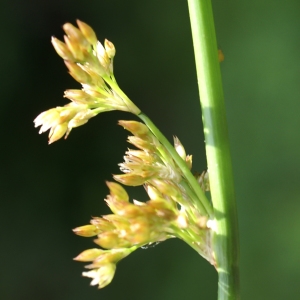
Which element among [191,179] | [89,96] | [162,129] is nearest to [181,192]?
[191,179]

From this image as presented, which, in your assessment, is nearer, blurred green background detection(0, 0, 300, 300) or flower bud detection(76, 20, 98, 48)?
flower bud detection(76, 20, 98, 48)

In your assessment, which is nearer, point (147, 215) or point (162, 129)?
point (147, 215)

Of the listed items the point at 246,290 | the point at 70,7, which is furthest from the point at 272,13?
the point at 246,290

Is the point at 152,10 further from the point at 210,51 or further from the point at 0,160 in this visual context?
the point at 210,51

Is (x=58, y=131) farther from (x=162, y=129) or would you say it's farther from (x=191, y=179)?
(x=162, y=129)

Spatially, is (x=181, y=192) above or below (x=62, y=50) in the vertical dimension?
below

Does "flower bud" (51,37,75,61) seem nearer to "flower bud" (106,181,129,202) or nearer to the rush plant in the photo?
the rush plant

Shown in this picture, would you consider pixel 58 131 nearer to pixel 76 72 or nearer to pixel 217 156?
pixel 76 72

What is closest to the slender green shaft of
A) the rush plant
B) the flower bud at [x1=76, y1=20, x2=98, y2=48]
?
the rush plant

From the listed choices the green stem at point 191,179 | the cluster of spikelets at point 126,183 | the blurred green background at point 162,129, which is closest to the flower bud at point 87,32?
the cluster of spikelets at point 126,183
